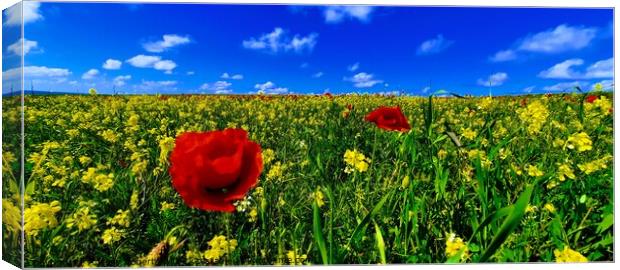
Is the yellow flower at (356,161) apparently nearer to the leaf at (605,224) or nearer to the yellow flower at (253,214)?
the yellow flower at (253,214)

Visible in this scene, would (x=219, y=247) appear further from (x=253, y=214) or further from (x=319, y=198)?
(x=319, y=198)

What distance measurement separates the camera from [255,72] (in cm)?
236

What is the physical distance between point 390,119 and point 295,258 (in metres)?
0.59

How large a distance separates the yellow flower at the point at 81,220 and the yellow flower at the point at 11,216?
17cm

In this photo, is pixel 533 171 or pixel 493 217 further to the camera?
pixel 533 171

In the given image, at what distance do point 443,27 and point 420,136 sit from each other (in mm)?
429

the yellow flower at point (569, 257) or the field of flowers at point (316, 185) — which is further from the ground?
the field of flowers at point (316, 185)

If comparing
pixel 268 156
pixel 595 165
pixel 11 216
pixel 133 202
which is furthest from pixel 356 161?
pixel 11 216

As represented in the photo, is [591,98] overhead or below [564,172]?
overhead

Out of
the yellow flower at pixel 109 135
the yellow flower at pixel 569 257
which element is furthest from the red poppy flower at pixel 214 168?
the yellow flower at pixel 569 257

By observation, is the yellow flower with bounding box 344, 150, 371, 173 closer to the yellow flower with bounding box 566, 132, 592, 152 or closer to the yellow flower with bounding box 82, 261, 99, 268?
the yellow flower with bounding box 566, 132, 592, 152

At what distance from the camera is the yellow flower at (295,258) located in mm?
2219

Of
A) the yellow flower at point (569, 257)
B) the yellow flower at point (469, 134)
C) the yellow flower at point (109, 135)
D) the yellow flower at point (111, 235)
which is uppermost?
the yellow flower at point (109, 135)

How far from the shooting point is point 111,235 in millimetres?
2164
